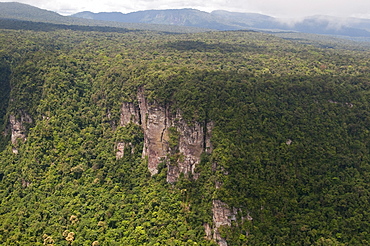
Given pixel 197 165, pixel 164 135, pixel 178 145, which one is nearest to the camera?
pixel 197 165

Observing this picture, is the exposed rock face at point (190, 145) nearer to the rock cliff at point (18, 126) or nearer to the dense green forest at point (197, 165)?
the dense green forest at point (197, 165)

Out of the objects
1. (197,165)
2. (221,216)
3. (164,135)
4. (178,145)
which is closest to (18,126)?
(164,135)

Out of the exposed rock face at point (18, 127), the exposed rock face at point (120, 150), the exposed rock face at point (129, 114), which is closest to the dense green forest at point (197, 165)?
the exposed rock face at point (18, 127)

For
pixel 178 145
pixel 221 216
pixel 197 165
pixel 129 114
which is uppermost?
pixel 129 114

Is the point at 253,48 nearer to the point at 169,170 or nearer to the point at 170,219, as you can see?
the point at 169,170

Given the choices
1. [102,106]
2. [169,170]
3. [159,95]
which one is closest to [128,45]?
[102,106]

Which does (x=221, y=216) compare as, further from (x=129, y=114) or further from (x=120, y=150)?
(x=129, y=114)
